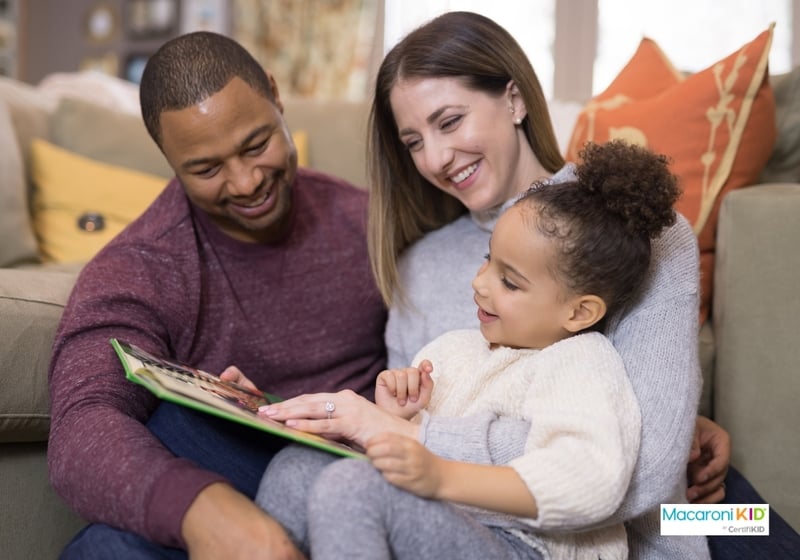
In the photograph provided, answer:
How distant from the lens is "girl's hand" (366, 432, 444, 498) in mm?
859

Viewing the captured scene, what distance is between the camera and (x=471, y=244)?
4.96ft

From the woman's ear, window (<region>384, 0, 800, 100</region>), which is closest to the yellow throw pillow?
the woman's ear

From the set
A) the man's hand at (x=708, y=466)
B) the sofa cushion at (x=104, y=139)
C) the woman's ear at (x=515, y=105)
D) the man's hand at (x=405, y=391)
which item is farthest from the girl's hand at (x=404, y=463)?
the sofa cushion at (x=104, y=139)

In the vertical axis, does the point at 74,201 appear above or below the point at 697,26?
below

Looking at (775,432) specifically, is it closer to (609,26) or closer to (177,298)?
(177,298)

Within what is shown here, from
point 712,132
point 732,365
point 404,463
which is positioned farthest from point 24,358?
point 712,132

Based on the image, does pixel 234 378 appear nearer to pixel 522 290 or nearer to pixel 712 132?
pixel 522 290

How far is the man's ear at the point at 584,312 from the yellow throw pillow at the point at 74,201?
1.44 m

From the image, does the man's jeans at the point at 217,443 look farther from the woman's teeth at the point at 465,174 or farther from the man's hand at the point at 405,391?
the woman's teeth at the point at 465,174

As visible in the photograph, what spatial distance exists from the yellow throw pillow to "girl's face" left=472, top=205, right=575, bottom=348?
135cm

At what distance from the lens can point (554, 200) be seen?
1.08 m

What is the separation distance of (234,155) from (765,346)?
3.16ft

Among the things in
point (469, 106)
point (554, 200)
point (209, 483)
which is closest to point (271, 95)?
point (469, 106)

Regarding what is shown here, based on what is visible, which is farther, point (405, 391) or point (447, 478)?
point (405, 391)
